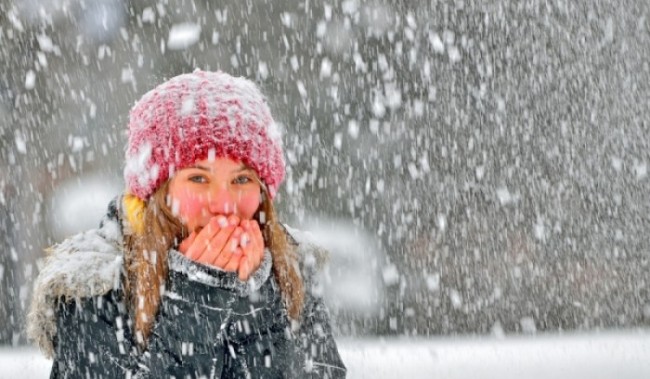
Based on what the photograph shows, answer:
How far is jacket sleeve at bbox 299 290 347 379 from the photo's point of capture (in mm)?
1436

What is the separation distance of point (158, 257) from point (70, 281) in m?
0.15

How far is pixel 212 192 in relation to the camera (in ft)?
4.18

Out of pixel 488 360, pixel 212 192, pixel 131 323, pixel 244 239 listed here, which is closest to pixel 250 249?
pixel 244 239

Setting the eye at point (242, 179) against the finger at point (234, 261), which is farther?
the eye at point (242, 179)

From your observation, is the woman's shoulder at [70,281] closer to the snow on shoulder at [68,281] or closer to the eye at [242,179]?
the snow on shoulder at [68,281]

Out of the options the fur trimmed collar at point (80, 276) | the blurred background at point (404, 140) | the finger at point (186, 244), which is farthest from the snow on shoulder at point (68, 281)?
the blurred background at point (404, 140)

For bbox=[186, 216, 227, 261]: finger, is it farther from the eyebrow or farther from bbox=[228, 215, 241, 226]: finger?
the eyebrow

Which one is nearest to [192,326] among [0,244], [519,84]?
[0,244]

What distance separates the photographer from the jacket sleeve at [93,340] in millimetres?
1223

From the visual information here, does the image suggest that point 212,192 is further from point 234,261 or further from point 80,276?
point 80,276

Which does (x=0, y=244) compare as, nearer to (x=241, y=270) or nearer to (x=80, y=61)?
(x=80, y=61)

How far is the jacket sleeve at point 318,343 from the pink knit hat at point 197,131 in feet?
0.84

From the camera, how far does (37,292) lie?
4.12ft

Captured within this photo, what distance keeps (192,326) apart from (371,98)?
A: 11.8 feet
